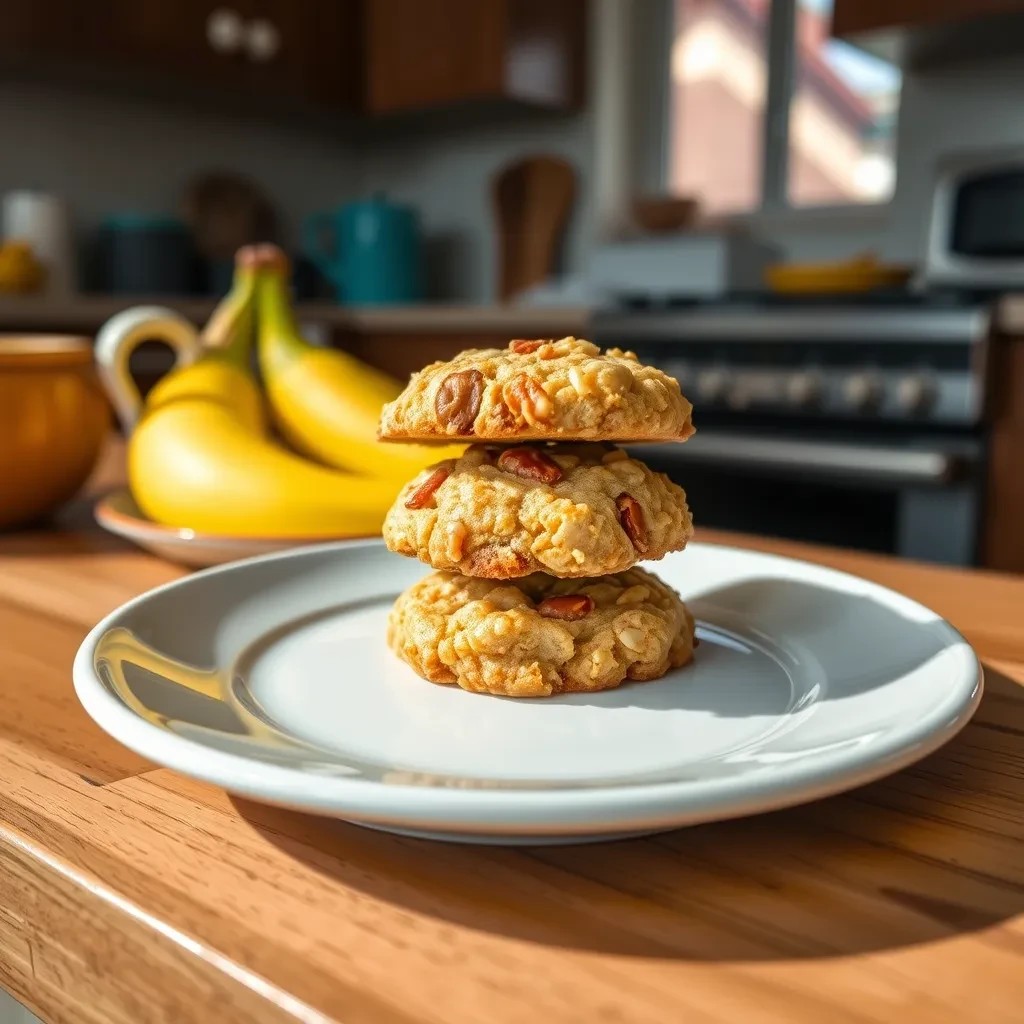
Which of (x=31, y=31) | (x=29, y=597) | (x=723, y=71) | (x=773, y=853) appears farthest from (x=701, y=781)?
(x=723, y=71)

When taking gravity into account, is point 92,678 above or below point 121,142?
below

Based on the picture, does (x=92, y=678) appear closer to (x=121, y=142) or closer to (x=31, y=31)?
(x=31, y=31)

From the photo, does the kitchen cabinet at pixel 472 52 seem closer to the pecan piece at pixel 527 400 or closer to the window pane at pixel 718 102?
the window pane at pixel 718 102

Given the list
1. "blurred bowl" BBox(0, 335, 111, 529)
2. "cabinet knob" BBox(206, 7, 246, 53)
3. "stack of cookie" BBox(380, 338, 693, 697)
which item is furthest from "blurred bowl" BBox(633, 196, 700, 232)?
"stack of cookie" BBox(380, 338, 693, 697)

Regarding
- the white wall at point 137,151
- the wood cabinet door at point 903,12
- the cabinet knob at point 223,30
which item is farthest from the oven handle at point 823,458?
the white wall at point 137,151

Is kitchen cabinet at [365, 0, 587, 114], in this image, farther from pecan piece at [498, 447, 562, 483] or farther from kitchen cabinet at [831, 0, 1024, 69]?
pecan piece at [498, 447, 562, 483]

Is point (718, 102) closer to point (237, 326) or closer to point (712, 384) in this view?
point (712, 384)
